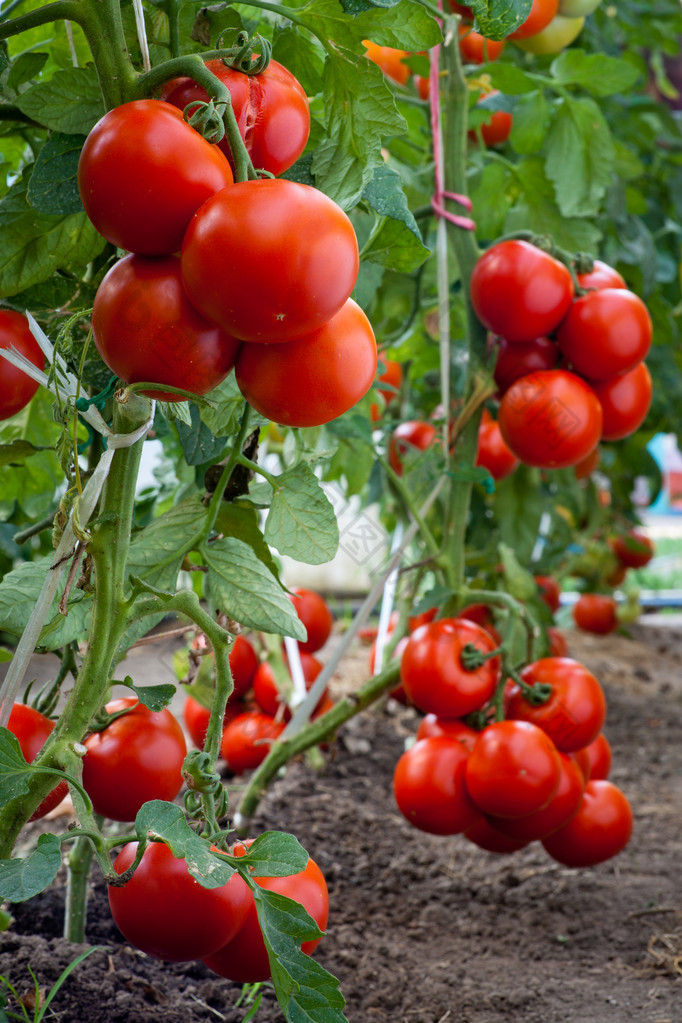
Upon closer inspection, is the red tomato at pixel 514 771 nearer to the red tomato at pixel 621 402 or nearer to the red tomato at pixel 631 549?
the red tomato at pixel 621 402

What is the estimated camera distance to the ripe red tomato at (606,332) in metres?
0.86

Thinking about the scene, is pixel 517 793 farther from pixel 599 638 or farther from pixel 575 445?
pixel 599 638

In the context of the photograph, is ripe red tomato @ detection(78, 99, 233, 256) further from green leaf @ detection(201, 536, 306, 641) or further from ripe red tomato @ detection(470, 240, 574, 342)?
ripe red tomato @ detection(470, 240, 574, 342)

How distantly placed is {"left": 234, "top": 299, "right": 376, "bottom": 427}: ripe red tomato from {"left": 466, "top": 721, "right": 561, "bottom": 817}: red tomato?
1.53ft

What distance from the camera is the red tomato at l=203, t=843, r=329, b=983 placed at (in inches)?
20.5

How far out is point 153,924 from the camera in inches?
19.7

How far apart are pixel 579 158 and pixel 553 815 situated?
755 millimetres

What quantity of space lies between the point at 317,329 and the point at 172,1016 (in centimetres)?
55

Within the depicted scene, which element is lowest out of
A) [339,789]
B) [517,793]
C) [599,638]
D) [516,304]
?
[599,638]

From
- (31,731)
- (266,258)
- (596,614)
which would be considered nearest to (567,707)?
(31,731)

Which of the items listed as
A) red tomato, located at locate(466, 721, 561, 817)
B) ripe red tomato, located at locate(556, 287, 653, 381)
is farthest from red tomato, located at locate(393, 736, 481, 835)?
ripe red tomato, located at locate(556, 287, 653, 381)

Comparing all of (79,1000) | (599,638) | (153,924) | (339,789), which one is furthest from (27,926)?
(599,638)

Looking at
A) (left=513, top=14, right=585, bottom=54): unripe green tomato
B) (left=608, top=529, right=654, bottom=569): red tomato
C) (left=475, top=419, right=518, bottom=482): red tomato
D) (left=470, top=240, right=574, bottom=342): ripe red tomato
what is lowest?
(left=608, top=529, right=654, bottom=569): red tomato

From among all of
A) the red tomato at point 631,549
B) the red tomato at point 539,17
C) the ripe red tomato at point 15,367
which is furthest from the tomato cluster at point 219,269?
→ the red tomato at point 631,549
